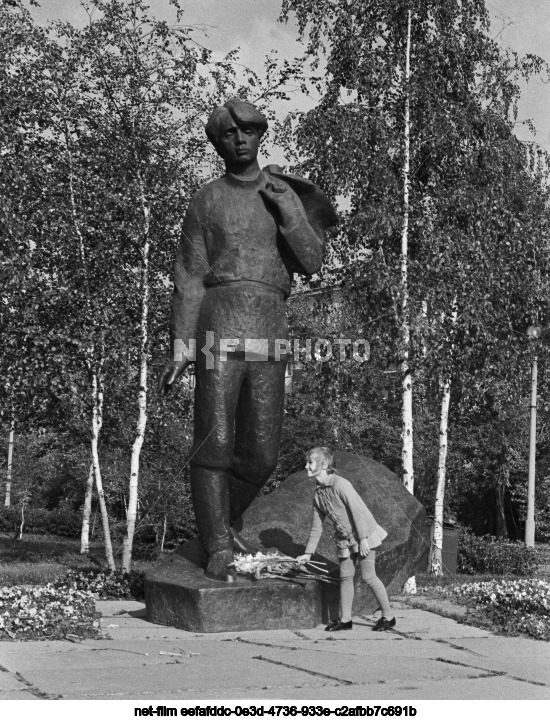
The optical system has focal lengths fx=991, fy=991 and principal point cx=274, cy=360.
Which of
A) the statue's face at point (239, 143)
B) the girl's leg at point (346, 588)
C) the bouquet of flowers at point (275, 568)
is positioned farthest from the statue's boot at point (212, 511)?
the statue's face at point (239, 143)

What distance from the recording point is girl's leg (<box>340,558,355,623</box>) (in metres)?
5.93

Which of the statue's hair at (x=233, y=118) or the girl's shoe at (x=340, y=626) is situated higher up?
the statue's hair at (x=233, y=118)

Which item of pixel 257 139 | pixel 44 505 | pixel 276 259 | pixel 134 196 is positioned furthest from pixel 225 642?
pixel 44 505

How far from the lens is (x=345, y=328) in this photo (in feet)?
45.9

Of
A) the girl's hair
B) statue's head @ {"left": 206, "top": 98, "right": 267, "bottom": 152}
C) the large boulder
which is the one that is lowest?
the large boulder

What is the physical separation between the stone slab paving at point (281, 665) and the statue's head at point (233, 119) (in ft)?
10.4

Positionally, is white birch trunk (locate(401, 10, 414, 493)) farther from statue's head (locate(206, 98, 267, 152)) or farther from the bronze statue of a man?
statue's head (locate(206, 98, 267, 152))

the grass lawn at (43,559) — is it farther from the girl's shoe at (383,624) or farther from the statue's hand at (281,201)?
the statue's hand at (281,201)

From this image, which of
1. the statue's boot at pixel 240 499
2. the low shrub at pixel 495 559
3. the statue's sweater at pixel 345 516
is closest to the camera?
the statue's sweater at pixel 345 516

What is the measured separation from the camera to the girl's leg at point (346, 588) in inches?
233

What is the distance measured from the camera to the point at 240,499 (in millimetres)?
6691

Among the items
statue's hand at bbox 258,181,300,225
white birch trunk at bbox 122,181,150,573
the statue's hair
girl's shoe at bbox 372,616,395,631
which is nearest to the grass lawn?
white birch trunk at bbox 122,181,150,573

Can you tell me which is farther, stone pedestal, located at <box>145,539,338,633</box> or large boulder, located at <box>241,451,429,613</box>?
large boulder, located at <box>241,451,429,613</box>

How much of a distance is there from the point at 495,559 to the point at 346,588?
42.8 ft
